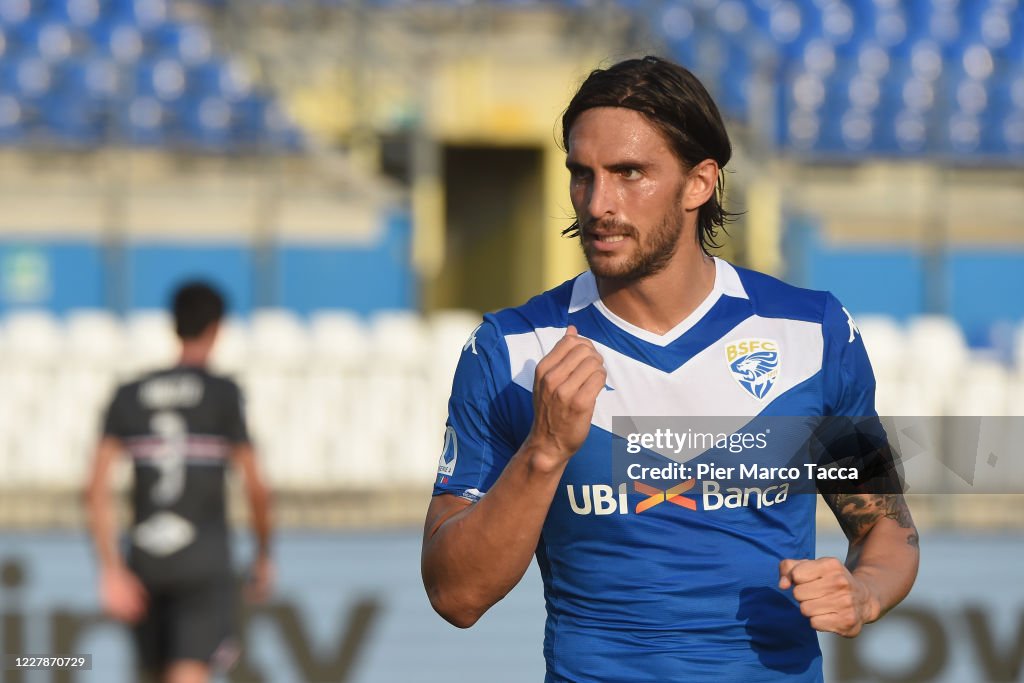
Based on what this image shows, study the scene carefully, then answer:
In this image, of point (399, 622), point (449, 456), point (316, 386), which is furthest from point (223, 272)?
point (449, 456)

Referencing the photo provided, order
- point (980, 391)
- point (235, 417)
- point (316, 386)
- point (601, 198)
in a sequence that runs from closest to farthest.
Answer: point (601, 198), point (235, 417), point (980, 391), point (316, 386)

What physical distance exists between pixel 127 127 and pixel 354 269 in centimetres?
184

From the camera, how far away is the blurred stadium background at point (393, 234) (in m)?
6.26

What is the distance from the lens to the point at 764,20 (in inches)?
488

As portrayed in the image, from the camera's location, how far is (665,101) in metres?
2.14

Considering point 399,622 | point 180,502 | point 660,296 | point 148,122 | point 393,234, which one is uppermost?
point 148,122

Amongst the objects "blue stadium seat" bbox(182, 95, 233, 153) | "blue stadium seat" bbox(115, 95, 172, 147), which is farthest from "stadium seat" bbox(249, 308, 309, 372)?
"blue stadium seat" bbox(182, 95, 233, 153)

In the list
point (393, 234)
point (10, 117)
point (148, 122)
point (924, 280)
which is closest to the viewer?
point (924, 280)

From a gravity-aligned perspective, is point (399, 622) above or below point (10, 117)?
below

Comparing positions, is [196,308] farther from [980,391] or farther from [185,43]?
[185,43]

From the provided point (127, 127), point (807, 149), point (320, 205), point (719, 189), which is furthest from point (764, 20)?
point (719, 189)

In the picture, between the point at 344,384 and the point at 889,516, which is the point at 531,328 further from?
the point at 344,384

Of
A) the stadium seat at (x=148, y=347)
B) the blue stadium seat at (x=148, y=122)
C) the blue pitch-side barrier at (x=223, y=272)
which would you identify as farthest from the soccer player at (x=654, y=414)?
the blue stadium seat at (x=148, y=122)

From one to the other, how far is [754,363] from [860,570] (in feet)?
1.21
